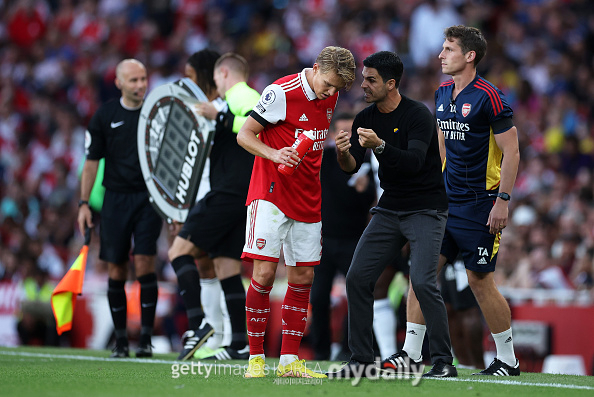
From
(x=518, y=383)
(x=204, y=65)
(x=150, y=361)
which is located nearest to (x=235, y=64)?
(x=204, y=65)

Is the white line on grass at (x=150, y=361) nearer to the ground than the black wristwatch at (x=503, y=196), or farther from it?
nearer to the ground

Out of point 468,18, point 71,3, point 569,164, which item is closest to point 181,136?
point 569,164

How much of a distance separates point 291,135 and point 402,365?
1742mm

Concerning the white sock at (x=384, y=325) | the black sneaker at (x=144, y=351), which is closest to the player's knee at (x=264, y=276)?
the black sneaker at (x=144, y=351)

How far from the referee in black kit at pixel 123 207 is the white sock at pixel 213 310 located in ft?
1.57

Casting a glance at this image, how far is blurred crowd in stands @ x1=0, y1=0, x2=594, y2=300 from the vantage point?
39.4ft

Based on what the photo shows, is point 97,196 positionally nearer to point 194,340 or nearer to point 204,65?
point 204,65

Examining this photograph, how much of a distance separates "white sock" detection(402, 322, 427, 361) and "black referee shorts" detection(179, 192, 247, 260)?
2.10m

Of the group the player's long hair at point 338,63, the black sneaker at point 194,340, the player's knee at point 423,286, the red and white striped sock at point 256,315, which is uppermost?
the player's long hair at point 338,63

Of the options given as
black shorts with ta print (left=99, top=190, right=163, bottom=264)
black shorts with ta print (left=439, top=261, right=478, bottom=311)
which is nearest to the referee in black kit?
black shorts with ta print (left=99, top=190, right=163, bottom=264)

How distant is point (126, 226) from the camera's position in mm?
8133

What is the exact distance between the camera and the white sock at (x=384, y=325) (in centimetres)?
843

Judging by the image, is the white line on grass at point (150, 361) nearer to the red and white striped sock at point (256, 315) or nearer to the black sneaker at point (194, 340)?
the black sneaker at point (194, 340)

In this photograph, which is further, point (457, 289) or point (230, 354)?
point (457, 289)
